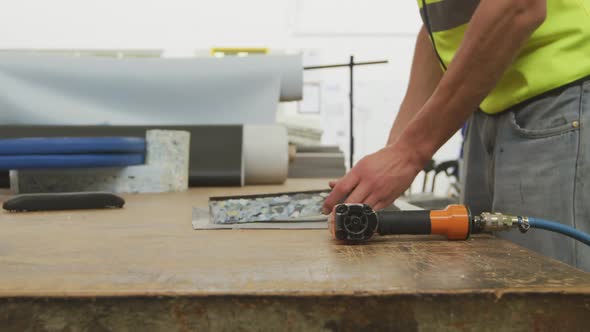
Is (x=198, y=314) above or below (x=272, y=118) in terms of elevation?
below

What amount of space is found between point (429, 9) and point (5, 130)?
1.05 metres

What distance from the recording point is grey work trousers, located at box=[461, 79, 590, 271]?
74cm

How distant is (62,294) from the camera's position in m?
0.34

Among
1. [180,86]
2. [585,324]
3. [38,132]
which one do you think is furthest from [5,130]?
[585,324]

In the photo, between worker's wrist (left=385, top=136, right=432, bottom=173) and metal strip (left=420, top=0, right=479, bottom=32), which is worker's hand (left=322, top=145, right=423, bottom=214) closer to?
worker's wrist (left=385, top=136, right=432, bottom=173)

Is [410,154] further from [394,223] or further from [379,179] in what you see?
[394,223]

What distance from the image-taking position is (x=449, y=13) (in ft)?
2.84

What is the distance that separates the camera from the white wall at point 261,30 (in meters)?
3.71

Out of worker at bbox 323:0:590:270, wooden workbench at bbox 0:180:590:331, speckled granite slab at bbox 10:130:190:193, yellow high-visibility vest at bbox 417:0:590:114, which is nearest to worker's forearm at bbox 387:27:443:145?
worker at bbox 323:0:590:270

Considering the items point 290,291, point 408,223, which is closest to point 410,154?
point 408,223

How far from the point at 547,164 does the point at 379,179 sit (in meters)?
0.30

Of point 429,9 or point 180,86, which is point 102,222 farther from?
point 180,86

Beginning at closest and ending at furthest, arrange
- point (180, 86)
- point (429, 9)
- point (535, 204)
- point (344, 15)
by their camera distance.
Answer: point (535, 204) < point (429, 9) < point (180, 86) < point (344, 15)

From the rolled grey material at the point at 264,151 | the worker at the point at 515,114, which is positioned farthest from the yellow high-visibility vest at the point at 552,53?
the rolled grey material at the point at 264,151
